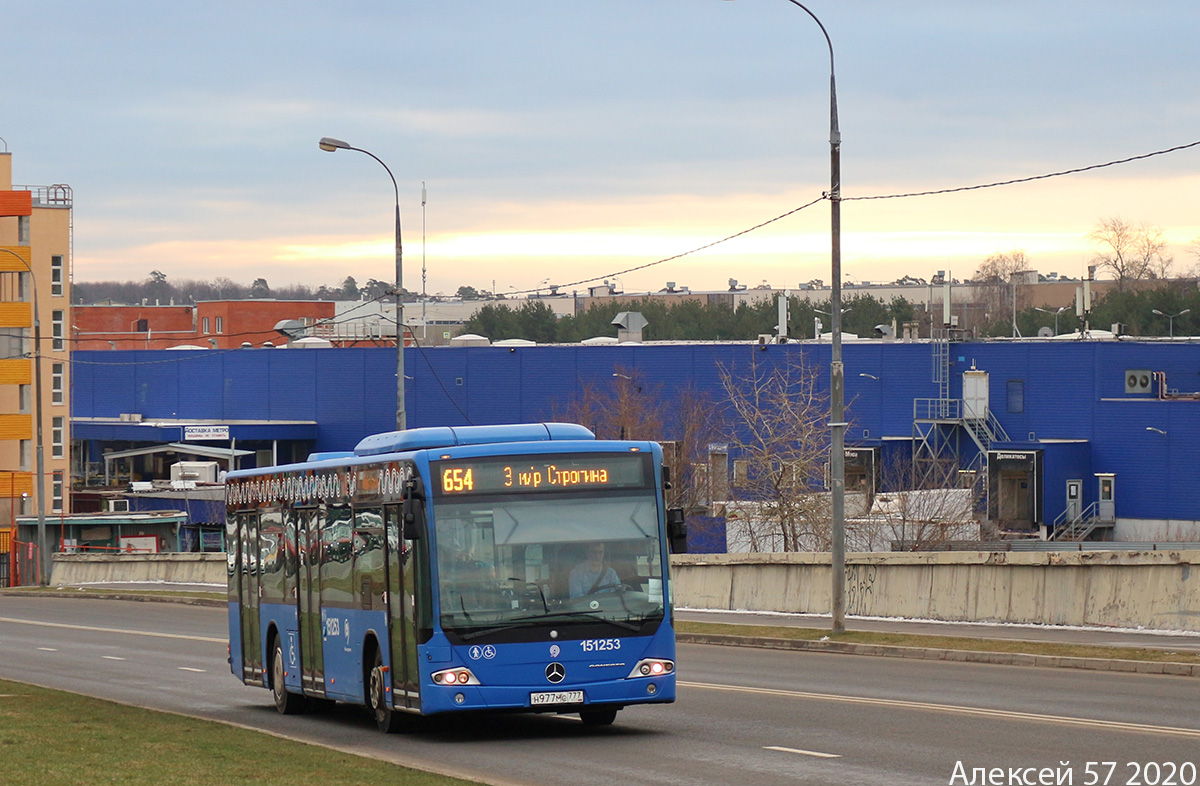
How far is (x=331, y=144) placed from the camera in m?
36.3

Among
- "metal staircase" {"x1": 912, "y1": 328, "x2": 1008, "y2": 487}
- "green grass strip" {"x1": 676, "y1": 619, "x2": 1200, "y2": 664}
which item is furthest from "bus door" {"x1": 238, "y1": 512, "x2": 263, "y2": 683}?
"metal staircase" {"x1": 912, "y1": 328, "x2": 1008, "y2": 487}

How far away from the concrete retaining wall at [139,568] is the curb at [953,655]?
2977 centimetres

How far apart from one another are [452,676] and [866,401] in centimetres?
6887

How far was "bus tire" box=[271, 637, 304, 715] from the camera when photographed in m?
19.2

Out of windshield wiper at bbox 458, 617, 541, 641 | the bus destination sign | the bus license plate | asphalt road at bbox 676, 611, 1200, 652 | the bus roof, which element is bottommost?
asphalt road at bbox 676, 611, 1200, 652

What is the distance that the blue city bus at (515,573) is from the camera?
14.6m

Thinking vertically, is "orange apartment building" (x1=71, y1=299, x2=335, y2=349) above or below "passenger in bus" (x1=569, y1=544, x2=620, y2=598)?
above

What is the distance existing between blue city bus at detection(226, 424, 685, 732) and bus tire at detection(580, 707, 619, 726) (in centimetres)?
4

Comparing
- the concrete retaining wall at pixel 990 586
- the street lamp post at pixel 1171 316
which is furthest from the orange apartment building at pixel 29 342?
the street lamp post at pixel 1171 316

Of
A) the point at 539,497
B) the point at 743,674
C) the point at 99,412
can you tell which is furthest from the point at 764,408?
the point at 539,497

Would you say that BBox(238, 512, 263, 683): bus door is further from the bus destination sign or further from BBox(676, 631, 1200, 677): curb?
BBox(676, 631, 1200, 677): curb

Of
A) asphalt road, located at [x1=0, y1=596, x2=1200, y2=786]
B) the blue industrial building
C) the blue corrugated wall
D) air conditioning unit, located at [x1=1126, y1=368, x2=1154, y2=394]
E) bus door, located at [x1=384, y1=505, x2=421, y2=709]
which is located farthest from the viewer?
air conditioning unit, located at [x1=1126, y1=368, x2=1154, y2=394]

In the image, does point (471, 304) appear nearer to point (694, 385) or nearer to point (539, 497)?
point (694, 385)

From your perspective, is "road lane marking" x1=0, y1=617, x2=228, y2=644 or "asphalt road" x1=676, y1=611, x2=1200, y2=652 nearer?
"asphalt road" x1=676, y1=611, x2=1200, y2=652
